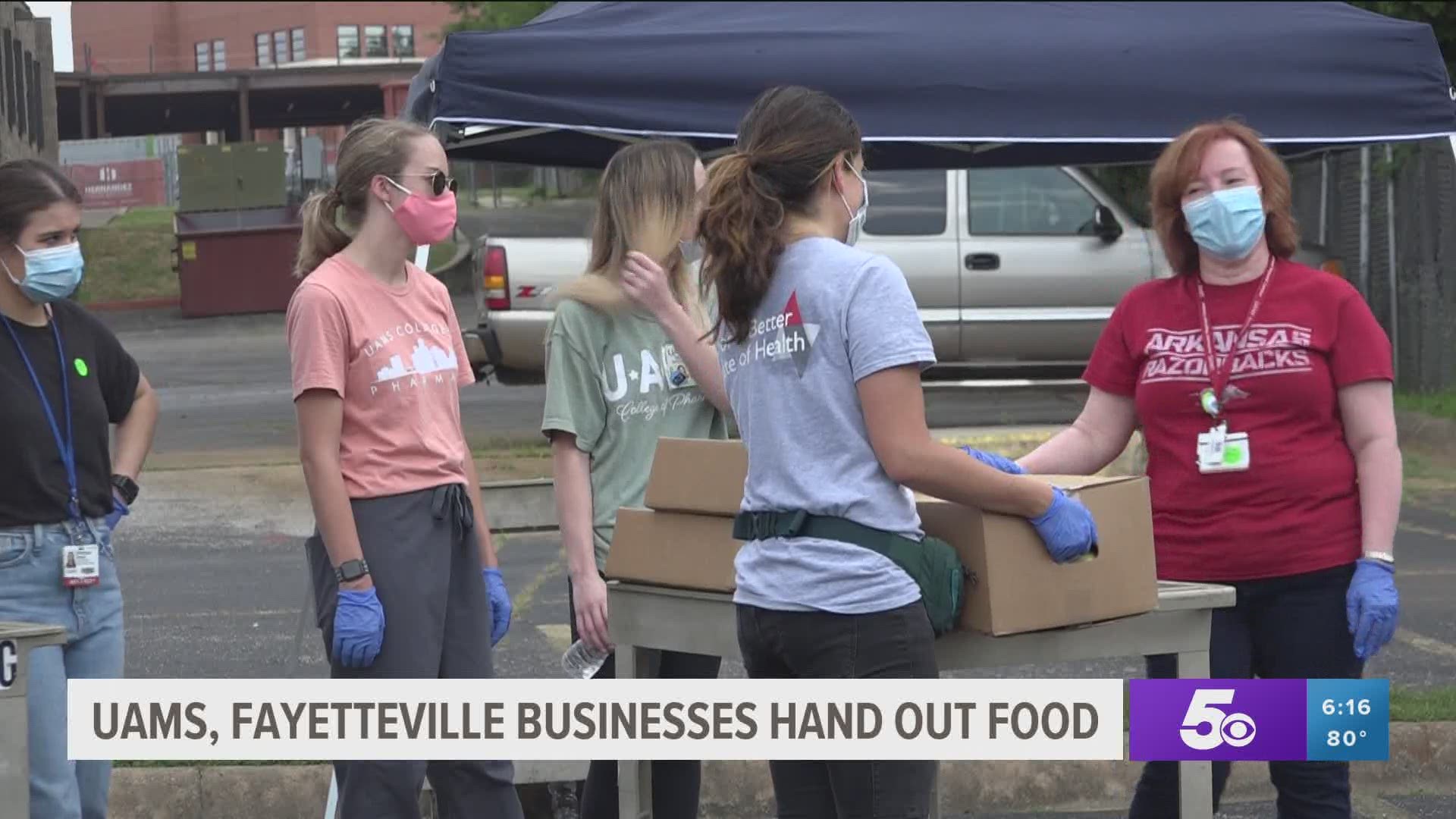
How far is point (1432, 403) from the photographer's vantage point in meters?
14.1

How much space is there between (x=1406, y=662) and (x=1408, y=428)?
6.59 metres

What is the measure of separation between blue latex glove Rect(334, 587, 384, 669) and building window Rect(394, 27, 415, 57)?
8315 cm

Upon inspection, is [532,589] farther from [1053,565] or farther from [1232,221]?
[1053,565]

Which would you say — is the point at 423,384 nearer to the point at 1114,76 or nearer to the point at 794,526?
the point at 794,526

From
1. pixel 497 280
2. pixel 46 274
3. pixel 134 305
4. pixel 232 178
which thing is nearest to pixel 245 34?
pixel 134 305

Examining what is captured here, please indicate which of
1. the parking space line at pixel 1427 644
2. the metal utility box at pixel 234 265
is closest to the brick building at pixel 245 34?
the metal utility box at pixel 234 265

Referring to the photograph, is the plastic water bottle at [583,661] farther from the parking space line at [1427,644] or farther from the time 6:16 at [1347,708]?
the parking space line at [1427,644]

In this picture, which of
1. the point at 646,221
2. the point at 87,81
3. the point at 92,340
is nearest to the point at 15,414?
the point at 92,340

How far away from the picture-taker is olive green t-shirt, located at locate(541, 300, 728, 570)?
14.4 feet

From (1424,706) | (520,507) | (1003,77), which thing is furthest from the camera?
(1003,77)

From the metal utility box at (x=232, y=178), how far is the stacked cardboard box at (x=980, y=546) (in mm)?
27023

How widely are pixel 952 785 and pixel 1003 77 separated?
2.54 m

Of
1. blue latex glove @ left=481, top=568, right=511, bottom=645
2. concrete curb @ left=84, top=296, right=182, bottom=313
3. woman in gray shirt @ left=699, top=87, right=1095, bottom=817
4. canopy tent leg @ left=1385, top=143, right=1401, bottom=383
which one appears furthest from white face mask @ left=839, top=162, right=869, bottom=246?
concrete curb @ left=84, top=296, right=182, bottom=313

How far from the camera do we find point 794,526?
10.4ft
